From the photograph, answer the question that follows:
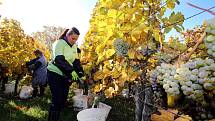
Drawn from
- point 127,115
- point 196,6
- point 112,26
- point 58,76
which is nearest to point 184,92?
point 196,6

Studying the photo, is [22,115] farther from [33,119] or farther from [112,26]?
[112,26]

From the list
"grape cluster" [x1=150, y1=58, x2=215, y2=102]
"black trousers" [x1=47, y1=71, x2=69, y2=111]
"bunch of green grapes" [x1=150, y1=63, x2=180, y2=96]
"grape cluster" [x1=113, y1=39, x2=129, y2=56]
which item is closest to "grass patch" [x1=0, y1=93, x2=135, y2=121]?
"black trousers" [x1=47, y1=71, x2=69, y2=111]

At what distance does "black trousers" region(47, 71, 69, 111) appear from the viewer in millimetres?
5594

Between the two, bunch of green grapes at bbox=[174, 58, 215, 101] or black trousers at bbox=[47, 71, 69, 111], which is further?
black trousers at bbox=[47, 71, 69, 111]

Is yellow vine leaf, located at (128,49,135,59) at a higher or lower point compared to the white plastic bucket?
higher

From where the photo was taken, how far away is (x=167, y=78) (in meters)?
1.21

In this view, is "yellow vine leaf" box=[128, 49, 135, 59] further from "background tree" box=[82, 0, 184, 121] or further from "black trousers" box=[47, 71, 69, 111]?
"black trousers" box=[47, 71, 69, 111]

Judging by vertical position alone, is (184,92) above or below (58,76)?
below

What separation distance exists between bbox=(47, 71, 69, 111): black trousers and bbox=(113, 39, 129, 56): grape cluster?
3.08 m

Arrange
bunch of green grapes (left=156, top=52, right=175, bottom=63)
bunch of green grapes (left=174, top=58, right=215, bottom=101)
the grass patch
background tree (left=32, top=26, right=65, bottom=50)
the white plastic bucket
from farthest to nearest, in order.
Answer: background tree (left=32, top=26, right=65, bottom=50)
the white plastic bucket
the grass patch
bunch of green grapes (left=156, top=52, right=175, bottom=63)
bunch of green grapes (left=174, top=58, right=215, bottom=101)

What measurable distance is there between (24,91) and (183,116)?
9604 millimetres

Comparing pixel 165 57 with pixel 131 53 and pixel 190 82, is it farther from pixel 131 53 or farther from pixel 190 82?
pixel 131 53

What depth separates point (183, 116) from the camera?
4.02 ft

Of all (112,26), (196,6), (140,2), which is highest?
(140,2)
